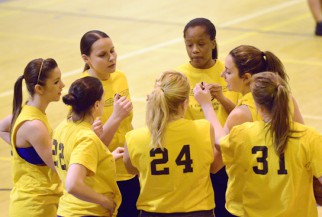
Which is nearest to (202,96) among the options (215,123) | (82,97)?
(215,123)

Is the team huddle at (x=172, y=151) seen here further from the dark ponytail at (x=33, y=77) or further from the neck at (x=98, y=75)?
the neck at (x=98, y=75)

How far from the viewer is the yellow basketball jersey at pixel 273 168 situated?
4.78 metres

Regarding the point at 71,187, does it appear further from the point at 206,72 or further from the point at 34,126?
the point at 206,72

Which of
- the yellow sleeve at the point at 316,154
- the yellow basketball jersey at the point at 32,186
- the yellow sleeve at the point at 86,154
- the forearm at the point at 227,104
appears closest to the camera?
the yellow sleeve at the point at 316,154

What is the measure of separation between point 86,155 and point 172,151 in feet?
1.71

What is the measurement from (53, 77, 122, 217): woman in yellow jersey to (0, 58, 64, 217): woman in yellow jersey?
36 cm

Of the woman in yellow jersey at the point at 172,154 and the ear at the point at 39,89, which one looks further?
the ear at the point at 39,89

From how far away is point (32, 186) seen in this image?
18.5ft

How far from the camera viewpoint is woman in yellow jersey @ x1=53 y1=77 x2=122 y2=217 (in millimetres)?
4961

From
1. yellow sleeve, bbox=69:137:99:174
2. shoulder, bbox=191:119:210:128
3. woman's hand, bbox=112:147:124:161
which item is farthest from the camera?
woman's hand, bbox=112:147:124:161

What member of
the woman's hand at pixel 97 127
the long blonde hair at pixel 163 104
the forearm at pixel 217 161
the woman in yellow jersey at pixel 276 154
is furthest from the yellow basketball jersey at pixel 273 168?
the woman's hand at pixel 97 127

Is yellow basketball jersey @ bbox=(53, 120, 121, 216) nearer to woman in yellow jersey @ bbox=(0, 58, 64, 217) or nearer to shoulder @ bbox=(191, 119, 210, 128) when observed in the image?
woman in yellow jersey @ bbox=(0, 58, 64, 217)

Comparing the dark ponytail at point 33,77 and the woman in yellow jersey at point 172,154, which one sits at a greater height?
the dark ponytail at point 33,77

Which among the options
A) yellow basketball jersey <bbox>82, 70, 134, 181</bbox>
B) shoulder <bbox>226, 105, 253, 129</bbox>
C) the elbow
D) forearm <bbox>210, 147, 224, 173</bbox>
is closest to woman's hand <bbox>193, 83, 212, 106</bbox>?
shoulder <bbox>226, 105, 253, 129</bbox>
